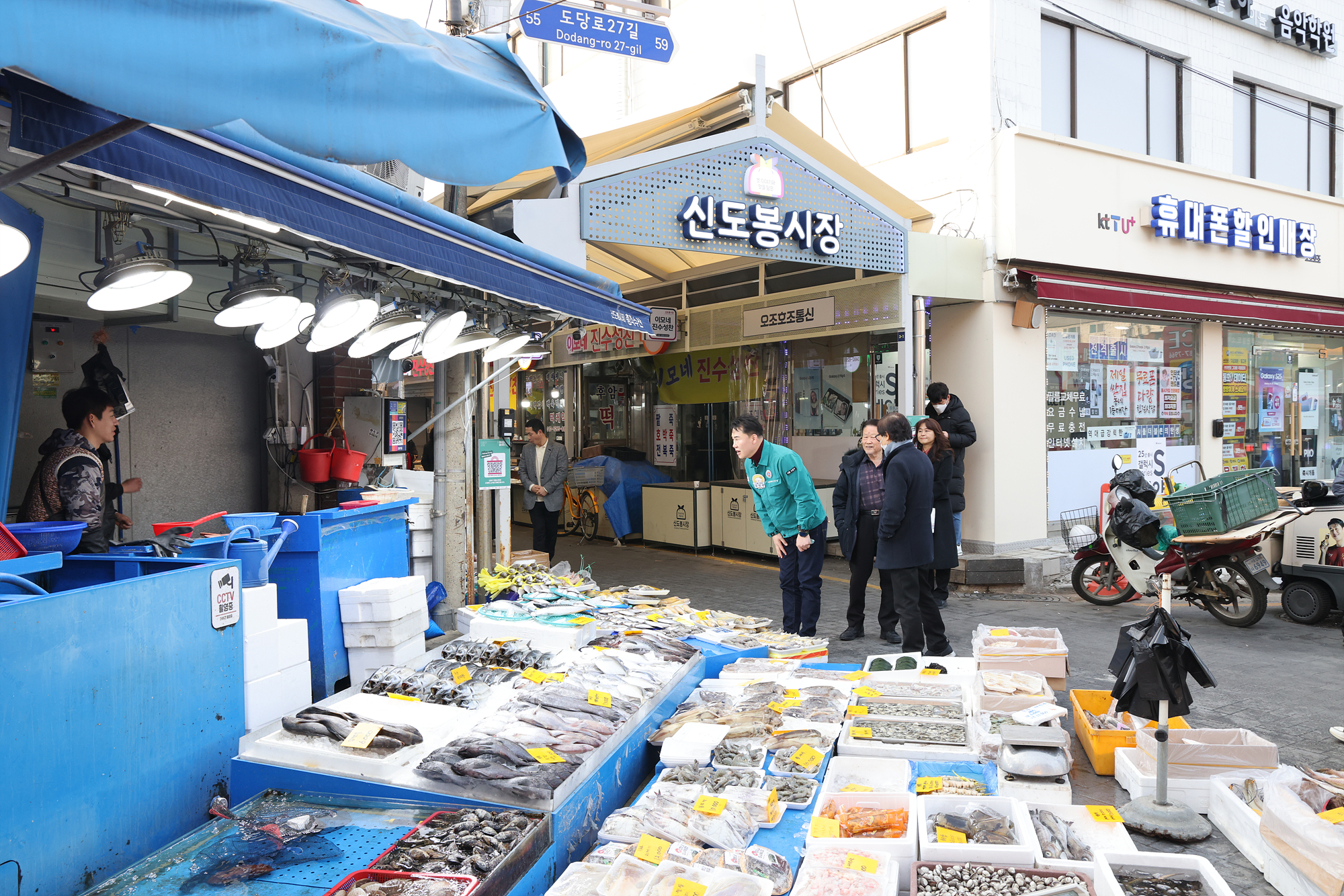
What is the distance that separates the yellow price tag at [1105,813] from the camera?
11.6ft

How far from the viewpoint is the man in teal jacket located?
6973mm

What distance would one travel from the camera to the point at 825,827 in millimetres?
3266

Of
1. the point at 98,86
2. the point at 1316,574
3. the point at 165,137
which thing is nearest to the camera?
the point at 98,86

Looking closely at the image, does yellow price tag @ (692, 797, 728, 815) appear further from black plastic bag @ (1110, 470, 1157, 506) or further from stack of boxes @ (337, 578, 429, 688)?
black plastic bag @ (1110, 470, 1157, 506)

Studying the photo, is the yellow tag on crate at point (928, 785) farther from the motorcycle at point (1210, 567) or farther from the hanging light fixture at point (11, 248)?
the motorcycle at point (1210, 567)

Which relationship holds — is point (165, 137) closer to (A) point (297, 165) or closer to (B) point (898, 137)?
(A) point (297, 165)

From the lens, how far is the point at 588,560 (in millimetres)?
12852

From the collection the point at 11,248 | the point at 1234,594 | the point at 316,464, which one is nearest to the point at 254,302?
the point at 11,248

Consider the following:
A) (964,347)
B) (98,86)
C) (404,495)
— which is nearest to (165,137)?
(98,86)

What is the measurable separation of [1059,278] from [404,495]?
28.6 feet

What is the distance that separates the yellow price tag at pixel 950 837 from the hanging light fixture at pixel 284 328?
425cm

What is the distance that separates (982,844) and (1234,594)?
6.78m

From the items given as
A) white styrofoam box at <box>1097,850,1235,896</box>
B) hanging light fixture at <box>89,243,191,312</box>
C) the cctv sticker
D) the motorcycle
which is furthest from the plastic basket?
hanging light fixture at <box>89,243,191,312</box>

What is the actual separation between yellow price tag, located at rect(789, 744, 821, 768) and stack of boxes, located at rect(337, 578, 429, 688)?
2.59 meters
